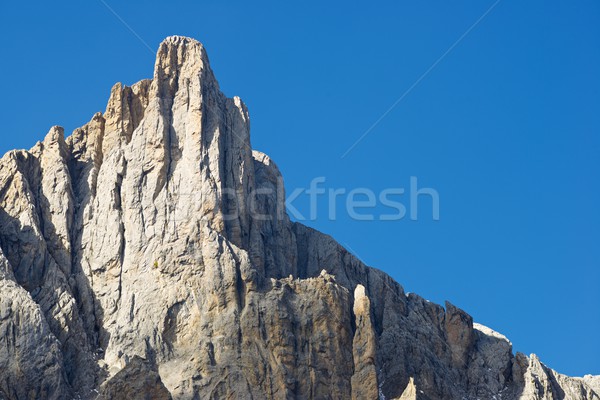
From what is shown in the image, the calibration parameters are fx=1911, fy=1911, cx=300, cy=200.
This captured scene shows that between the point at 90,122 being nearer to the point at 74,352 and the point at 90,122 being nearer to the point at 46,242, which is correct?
the point at 46,242

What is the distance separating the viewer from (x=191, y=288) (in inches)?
6816

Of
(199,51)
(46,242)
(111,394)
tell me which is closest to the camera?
(111,394)

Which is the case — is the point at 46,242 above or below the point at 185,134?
below

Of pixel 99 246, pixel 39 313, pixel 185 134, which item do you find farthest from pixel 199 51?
pixel 39 313

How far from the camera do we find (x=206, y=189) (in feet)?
591

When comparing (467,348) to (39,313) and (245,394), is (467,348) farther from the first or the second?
(39,313)

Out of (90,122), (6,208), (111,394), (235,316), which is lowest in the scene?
(111,394)

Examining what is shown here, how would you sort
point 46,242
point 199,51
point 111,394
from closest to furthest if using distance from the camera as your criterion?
1. point 111,394
2. point 46,242
3. point 199,51

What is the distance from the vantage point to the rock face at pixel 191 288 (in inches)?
6594

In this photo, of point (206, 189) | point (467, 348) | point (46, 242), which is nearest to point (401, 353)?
point (467, 348)

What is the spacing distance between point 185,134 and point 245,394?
3065cm

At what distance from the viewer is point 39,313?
167m

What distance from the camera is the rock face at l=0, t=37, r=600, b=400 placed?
167500mm

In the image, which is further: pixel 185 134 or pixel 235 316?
pixel 185 134
